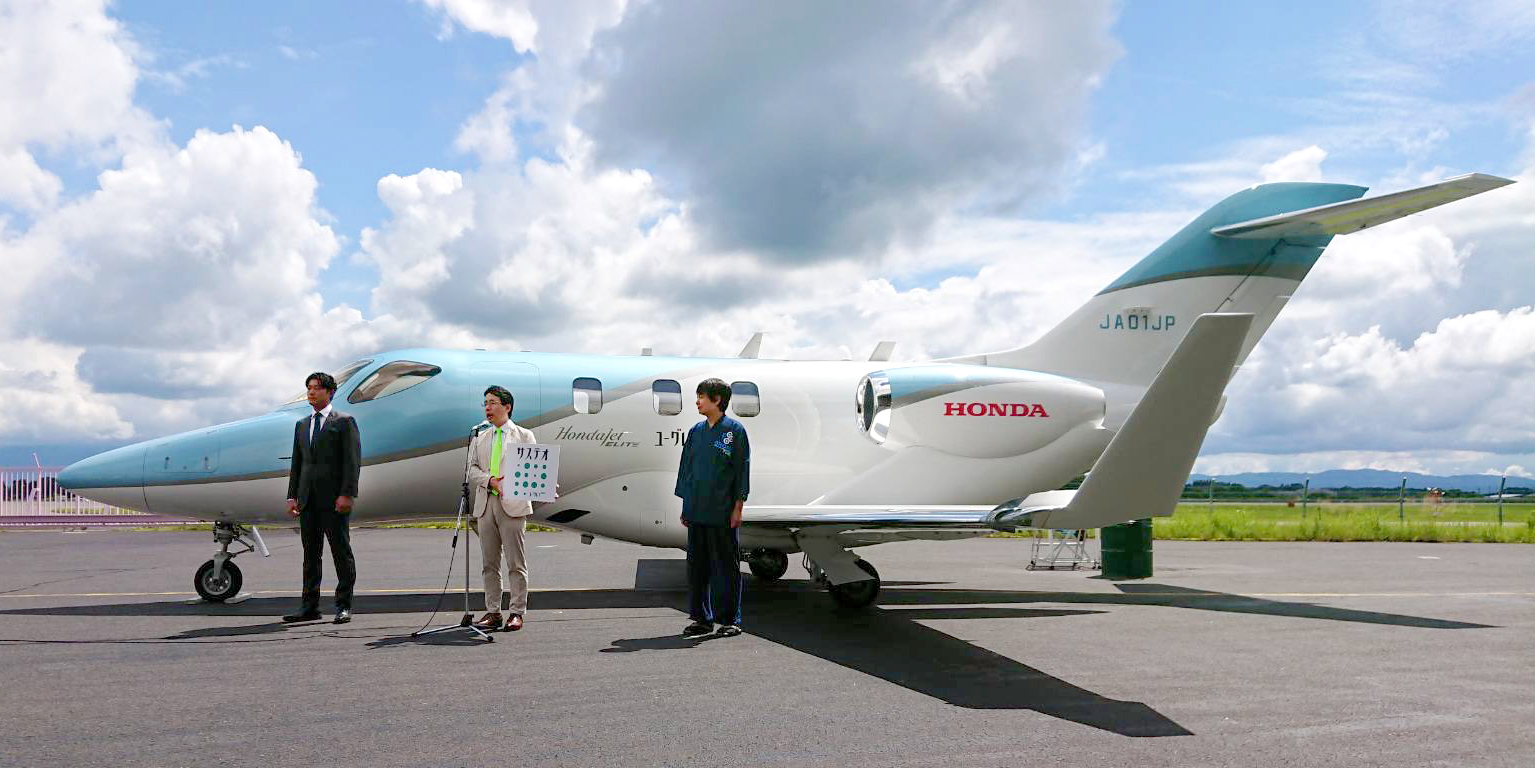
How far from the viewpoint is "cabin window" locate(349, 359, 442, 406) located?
1123cm

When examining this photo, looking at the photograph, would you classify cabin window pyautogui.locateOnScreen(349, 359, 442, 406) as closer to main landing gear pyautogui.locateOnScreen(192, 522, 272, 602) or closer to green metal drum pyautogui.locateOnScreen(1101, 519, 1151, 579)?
main landing gear pyautogui.locateOnScreen(192, 522, 272, 602)

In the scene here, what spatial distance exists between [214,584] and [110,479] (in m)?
1.49

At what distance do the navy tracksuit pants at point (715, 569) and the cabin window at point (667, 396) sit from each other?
3129 millimetres

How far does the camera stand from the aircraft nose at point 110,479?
10703mm

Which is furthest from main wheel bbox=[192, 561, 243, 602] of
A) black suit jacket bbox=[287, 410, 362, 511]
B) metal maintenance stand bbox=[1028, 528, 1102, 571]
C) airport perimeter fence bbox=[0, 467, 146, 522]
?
airport perimeter fence bbox=[0, 467, 146, 522]

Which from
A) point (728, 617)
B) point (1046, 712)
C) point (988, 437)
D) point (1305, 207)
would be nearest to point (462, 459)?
point (728, 617)

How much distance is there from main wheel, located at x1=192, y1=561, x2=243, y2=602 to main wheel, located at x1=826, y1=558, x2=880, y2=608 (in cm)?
633

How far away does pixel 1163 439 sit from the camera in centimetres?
645

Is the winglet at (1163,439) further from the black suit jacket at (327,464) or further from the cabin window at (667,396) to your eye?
the black suit jacket at (327,464)

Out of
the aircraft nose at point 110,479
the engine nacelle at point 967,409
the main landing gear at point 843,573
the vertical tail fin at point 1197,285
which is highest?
the vertical tail fin at point 1197,285

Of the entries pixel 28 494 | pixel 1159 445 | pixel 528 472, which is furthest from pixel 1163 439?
pixel 28 494

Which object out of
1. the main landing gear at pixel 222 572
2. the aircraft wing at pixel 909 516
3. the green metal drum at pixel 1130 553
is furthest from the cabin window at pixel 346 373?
the green metal drum at pixel 1130 553

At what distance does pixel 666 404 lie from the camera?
12.0m

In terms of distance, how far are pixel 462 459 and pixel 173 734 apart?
20.1ft
